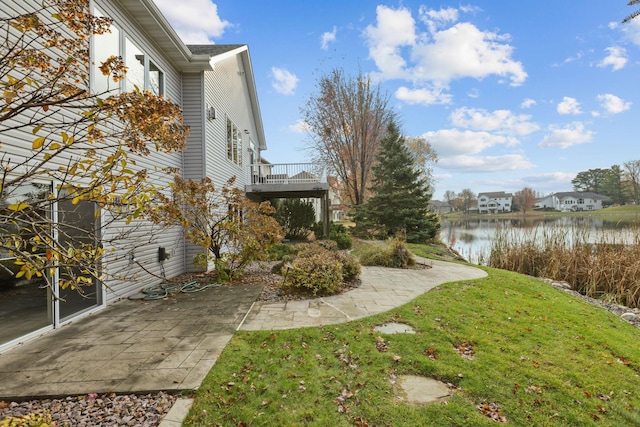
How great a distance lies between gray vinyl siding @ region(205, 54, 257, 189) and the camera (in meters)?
8.62

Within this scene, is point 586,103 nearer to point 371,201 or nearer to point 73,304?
point 371,201

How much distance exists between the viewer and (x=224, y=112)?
33.0 ft

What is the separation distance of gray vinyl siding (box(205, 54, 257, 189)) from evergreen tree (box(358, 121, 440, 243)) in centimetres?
739

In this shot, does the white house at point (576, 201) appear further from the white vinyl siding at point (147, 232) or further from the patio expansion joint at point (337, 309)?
the white vinyl siding at point (147, 232)

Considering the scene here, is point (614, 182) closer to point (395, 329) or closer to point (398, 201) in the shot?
point (398, 201)

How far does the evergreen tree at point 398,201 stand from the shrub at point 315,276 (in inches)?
392

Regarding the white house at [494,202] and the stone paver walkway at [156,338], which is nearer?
the stone paver walkway at [156,338]

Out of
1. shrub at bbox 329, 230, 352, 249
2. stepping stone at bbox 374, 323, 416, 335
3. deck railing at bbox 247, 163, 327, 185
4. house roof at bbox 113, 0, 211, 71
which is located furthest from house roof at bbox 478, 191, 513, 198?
stepping stone at bbox 374, 323, 416, 335

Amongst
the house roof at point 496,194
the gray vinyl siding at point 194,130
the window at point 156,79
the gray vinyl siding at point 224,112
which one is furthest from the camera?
the house roof at point 496,194

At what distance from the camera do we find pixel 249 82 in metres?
13.2

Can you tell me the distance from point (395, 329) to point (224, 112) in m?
8.83

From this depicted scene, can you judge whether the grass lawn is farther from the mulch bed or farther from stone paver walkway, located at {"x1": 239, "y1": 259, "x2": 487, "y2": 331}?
the mulch bed

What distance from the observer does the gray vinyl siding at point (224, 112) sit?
28.3 feet

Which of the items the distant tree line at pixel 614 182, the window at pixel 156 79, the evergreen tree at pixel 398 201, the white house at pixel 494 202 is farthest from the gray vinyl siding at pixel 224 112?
the white house at pixel 494 202
